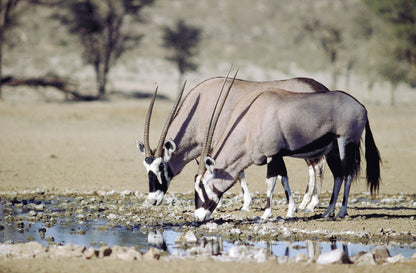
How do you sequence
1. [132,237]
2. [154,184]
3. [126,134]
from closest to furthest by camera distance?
1. [132,237]
2. [154,184]
3. [126,134]

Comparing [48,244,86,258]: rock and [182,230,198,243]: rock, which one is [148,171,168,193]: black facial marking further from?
[48,244,86,258]: rock

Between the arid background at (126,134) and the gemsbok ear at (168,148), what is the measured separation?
1003mm

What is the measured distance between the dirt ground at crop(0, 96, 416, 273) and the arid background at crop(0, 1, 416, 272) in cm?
2

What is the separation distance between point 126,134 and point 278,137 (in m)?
13.4

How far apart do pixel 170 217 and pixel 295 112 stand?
2168mm

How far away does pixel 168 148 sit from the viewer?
8.88m

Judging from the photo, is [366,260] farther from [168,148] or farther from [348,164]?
[168,148]

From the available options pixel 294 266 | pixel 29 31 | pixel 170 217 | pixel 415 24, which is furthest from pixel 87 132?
pixel 29 31

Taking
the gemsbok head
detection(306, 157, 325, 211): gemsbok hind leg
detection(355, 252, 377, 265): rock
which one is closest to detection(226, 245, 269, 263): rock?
detection(355, 252, 377, 265): rock

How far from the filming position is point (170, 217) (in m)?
8.85

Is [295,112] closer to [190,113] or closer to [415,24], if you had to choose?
[190,113]

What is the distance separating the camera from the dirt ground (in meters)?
5.82

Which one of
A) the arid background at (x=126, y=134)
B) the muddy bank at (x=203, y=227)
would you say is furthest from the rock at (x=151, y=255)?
the arid background at (x=126, y=134)

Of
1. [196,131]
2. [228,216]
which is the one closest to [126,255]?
[228,216]
